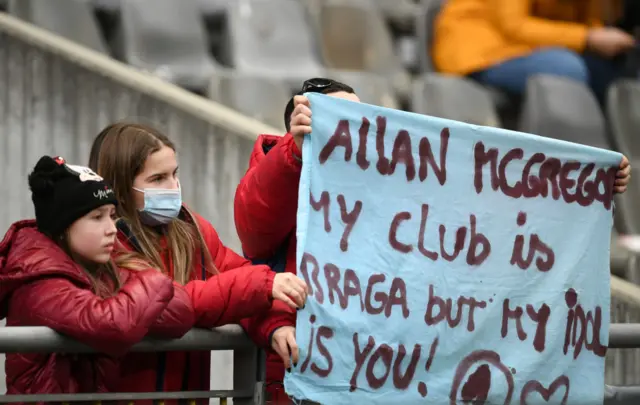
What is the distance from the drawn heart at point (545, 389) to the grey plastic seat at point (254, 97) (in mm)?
3129

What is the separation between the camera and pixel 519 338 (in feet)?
12.5

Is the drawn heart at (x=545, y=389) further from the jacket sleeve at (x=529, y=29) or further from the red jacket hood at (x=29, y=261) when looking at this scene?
the jacket sleeve at (x=529, y=29)

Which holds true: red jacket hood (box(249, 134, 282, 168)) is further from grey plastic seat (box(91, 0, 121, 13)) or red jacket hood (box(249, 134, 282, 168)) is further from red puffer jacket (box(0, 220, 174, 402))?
grey plastic seat (box(91, 0, 121, 13))

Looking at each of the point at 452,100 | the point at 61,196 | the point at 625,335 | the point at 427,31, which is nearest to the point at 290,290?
the point at 61,196

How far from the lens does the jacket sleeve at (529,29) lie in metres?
7.43

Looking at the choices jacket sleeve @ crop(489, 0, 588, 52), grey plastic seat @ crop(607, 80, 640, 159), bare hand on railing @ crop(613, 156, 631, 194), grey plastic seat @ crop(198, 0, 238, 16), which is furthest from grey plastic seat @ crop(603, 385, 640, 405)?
grey plastic seat @ crop(198, 0, 238, 16)

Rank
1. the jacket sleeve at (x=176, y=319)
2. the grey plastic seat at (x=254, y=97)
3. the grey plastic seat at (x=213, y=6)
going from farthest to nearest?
the grey plastic seat at (x=213, y=6) → the grey plastic seat at (x=254, y=97) → the jacket sleeve at (x=176, y=319)

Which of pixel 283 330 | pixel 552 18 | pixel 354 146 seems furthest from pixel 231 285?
pixel 552 18

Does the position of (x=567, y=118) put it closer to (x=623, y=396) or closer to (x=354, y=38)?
(x=354, y=38)

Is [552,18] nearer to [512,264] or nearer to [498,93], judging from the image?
[498,93]

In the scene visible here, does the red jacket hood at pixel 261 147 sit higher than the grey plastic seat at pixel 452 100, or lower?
higher

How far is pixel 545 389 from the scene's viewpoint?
3.83 metres

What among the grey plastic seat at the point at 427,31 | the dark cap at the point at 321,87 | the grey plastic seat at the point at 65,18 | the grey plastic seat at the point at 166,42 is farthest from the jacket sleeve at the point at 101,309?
the grey plastic seat at the point at 427,31

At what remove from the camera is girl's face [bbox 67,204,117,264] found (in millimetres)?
3387
